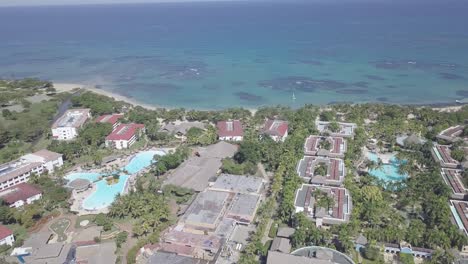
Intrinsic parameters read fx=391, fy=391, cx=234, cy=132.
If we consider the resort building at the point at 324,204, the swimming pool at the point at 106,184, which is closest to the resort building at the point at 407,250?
the resort building at the point at 324,204

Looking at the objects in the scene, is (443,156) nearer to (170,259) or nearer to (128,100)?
(170,259)

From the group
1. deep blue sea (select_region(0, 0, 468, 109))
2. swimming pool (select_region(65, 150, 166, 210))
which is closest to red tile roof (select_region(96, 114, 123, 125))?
swimming pool (select_region(65, 150, 166, 210))

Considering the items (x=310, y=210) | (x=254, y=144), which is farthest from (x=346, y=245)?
(x=254, y=144)

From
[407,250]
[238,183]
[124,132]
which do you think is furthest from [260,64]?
[407,250]

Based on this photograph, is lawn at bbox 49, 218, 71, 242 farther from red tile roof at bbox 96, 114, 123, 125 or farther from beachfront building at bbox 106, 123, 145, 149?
red tile roof at bbox 96, 114, 123, 125

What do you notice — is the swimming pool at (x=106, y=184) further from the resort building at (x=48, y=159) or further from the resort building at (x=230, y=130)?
the resort building at (x=230, y=130)

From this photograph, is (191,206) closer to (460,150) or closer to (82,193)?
(82,193)
